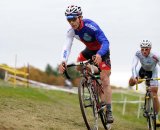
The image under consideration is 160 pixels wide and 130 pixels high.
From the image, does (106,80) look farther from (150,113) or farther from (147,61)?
(147,61)

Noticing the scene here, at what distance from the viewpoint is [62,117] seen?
1355cm

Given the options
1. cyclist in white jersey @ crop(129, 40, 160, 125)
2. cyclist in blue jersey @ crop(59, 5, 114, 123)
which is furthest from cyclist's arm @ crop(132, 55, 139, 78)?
cyclist in blue jersey @ crop(59, 5, 114, 123)

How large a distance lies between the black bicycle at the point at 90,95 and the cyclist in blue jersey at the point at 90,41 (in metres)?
0.26

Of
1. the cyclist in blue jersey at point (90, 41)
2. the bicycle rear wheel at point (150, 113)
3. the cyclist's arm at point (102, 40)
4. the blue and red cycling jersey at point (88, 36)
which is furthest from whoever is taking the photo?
the bicycle rear wheel at point (150, 113)

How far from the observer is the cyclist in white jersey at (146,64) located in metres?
13.7

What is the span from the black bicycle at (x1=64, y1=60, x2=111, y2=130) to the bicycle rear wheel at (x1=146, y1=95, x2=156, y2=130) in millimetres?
2326

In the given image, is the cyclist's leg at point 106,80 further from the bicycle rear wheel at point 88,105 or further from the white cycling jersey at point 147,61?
the white cycling jersey at point 147,61

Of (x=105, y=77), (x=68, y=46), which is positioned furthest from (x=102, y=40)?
(x=105, y=77)

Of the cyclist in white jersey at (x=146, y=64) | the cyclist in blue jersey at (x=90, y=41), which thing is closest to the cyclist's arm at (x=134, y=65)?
the cyclist in white jersey at (x=146, y=64)

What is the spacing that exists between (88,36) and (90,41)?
0.70ft

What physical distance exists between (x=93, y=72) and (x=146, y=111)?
289 cm

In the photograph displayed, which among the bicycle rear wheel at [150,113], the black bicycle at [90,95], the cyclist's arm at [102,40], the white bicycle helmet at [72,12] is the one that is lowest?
the bicycle rear wheel at [150,113]

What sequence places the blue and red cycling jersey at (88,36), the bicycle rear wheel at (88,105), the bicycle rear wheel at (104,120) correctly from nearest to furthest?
the bicycle rear wheel at (88,105) < the blue and red cycling jersey at (88,36) < the bicycle rear wheel at (104,120)

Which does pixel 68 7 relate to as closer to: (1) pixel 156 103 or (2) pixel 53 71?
(1) pixel 156 103
